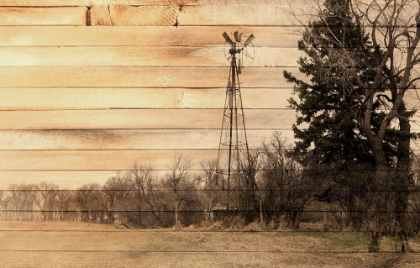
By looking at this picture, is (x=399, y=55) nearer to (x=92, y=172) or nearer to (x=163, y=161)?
(x=163, y=161)

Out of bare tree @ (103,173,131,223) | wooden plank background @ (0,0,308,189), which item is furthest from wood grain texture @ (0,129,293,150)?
bare tree @ (103,173,131,223)

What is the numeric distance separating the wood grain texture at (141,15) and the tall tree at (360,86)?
1041 millimetres

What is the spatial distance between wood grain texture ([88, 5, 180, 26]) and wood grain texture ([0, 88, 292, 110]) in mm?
523

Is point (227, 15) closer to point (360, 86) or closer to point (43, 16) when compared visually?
point (360, 86)

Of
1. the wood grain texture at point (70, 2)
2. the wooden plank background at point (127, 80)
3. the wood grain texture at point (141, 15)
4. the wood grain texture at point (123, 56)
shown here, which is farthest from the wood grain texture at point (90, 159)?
the wood grain texture at point (70, 2)

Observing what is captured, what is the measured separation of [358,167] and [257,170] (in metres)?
0.79

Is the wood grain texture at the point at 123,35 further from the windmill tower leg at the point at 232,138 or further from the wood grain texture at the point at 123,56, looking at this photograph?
the windmill tower leg at the point at 232,138

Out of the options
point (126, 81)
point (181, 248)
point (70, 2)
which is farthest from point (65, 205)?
point (70, 2)

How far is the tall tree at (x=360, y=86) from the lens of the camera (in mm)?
4438

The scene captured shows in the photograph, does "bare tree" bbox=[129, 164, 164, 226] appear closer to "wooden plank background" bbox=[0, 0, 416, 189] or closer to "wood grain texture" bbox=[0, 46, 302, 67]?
"wooden plank background" bbox=[0, 0, 416, 189]

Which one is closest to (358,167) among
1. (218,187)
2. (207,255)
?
(218,187)

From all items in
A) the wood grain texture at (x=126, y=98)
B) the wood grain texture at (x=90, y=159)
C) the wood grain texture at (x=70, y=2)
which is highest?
the wood grain texture at (x=70, y=2)

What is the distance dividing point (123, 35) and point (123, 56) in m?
0.17

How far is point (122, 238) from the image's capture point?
4547 millimetres
